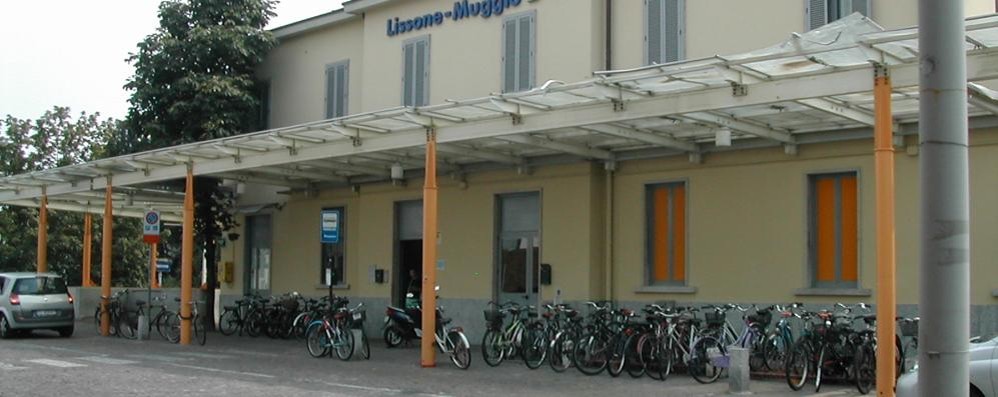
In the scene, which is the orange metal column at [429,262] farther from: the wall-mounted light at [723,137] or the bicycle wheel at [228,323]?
the bicycle wheel at [228,323]

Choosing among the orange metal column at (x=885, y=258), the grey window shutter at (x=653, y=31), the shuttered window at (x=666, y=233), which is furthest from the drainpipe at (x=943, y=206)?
the grey window shutter at (x=653, y=31)

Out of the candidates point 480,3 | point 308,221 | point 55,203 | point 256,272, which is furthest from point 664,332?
point 55,203

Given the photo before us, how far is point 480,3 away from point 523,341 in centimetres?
760

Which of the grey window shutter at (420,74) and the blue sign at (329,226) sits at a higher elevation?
the grey window shutter at (420,74)

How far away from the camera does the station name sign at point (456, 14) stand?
2127 centimetres

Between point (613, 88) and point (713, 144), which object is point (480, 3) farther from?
point (613, 88)

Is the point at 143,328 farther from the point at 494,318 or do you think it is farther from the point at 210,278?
the point at 494,318

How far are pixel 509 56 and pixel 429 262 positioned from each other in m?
5.64

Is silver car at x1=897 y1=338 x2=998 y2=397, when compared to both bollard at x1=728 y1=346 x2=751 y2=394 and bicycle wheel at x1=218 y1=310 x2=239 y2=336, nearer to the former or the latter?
bollard at x1=728 y1=346 x2=751 y2=394

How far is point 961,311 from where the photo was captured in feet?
16.6

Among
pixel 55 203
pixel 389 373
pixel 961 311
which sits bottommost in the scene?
pixel 389 373

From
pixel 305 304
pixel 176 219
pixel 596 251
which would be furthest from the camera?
pixel 176 219

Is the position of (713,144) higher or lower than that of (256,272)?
higher

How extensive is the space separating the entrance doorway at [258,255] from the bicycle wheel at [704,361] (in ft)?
48.8
